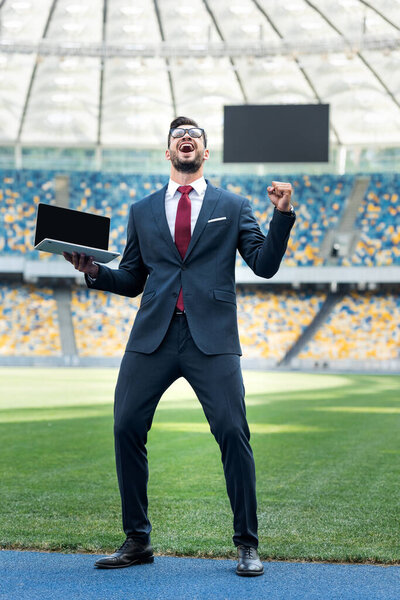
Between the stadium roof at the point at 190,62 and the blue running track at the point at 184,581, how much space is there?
21646 mm

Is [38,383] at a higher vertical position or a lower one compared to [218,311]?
lower

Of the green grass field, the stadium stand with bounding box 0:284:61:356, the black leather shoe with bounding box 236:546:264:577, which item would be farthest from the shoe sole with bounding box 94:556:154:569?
the stadium stand with bounding box 0:284:61:356

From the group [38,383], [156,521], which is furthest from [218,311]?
[38,383]

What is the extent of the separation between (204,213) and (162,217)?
197mm

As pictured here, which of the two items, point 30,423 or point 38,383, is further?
point 38,383

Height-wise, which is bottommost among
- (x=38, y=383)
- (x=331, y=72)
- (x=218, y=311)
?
(x=38, y=383)

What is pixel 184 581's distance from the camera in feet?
11.8

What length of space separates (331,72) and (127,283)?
25024 millimetres

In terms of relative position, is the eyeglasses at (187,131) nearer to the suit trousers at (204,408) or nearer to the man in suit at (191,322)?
the man in suit at (191,322)

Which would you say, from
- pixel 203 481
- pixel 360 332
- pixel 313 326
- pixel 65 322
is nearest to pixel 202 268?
pixel 203 481

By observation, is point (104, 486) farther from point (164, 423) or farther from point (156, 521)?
point (164, 423)

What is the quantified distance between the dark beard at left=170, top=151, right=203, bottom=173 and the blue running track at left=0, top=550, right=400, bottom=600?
5.90 feet

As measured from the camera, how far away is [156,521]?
5.19 meters

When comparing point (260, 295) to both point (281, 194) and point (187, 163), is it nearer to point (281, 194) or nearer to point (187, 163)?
point (187, 163)
